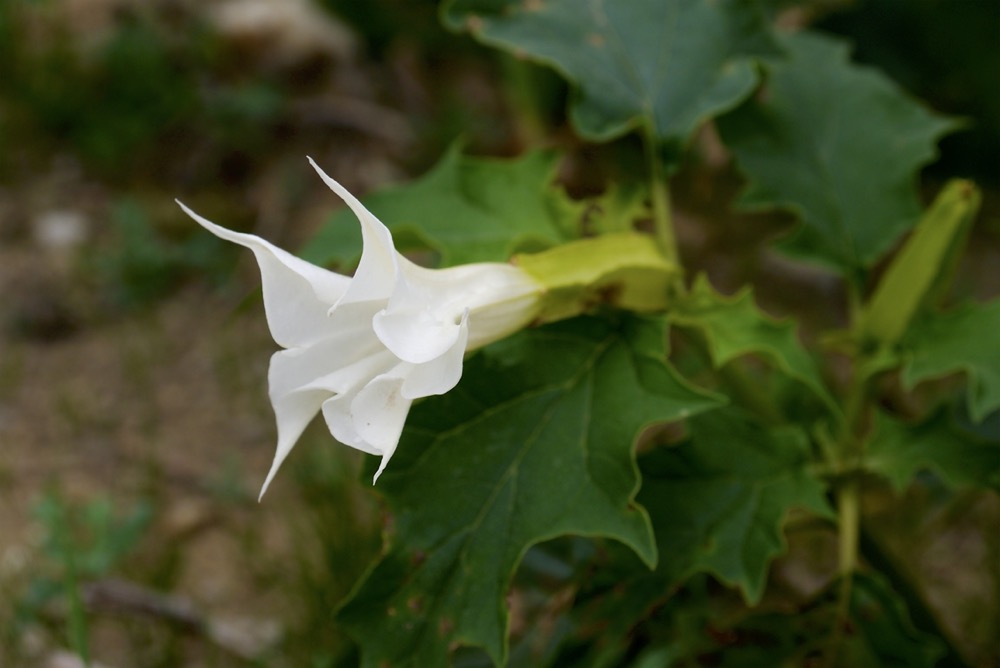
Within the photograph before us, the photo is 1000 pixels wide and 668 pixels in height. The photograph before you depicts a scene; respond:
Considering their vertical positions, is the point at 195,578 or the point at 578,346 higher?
the point at 578,346

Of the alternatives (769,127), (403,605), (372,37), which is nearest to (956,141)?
(769,127)

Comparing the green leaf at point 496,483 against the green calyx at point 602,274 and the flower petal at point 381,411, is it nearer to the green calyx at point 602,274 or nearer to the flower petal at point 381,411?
the green calyx at point 602,274

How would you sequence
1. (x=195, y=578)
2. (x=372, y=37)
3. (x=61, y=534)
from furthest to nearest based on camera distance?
(x=372, y=37) < (x=195, y=578) < (x=61, y=534)

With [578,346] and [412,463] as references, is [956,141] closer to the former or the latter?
[578,346]

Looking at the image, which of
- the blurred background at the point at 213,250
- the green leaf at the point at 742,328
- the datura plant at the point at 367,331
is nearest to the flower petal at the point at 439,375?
the datura plant at the point at 367,331

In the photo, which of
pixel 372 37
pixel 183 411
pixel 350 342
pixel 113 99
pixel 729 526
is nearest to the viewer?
pixel 350 342

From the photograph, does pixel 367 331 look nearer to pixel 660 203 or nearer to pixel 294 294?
pixel 294 294

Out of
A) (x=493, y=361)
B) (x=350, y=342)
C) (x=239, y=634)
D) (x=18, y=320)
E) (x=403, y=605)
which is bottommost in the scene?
(x=18, y=320)
